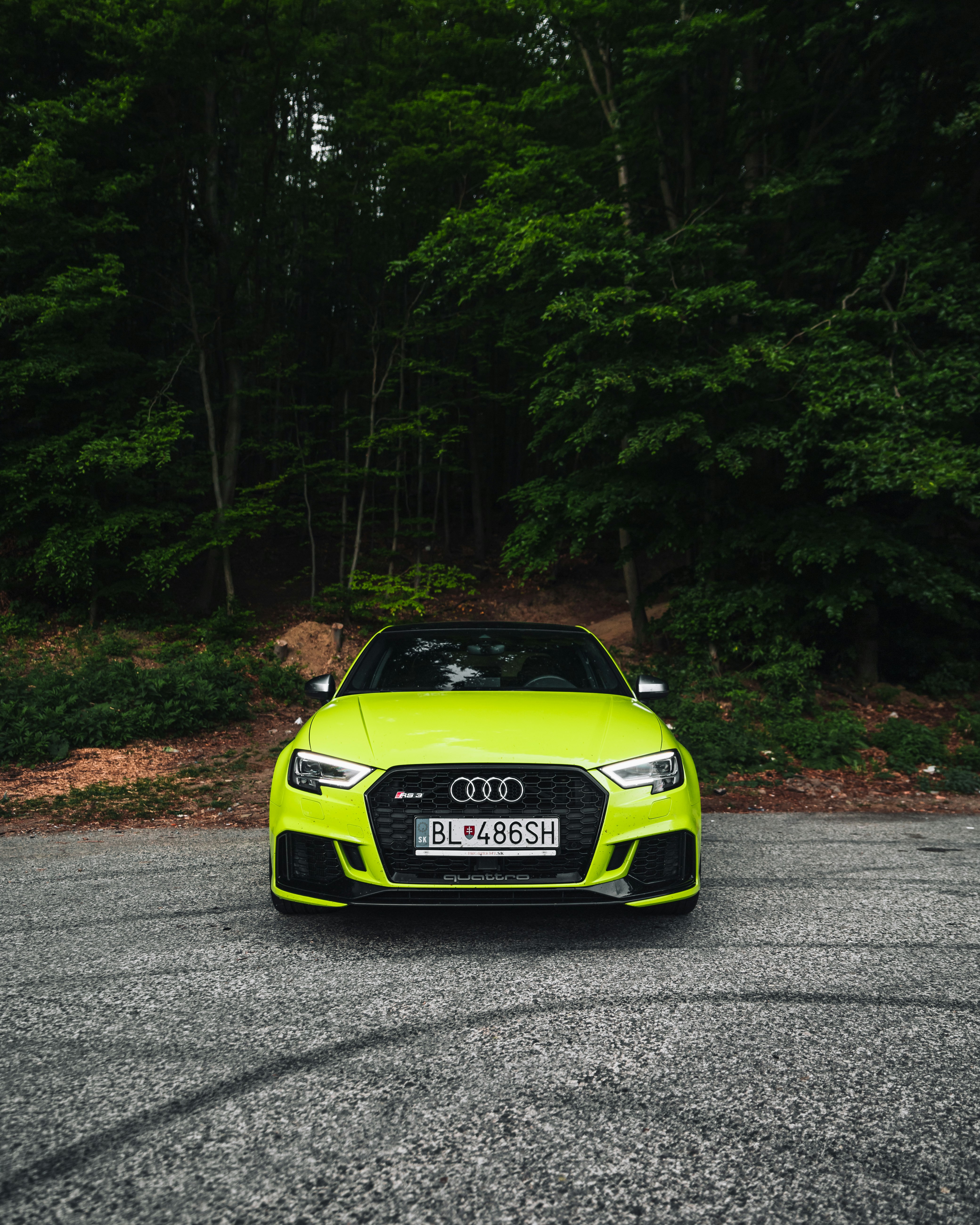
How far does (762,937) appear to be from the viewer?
3.87m

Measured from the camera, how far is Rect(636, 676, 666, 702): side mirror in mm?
4816

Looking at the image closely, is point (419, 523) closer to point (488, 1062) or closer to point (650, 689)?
point (650, 689)

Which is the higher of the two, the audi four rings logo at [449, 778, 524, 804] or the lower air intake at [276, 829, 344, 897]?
the audi four rings logo at [449, 778, 524, 804]

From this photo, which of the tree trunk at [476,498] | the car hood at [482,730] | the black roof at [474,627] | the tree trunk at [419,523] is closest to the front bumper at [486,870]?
the car hood at [482,730]

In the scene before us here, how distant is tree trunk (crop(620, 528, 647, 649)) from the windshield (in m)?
9.45

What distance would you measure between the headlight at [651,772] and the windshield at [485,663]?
3.19 ft

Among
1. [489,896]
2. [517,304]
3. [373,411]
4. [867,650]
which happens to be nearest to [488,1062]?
[489,896]

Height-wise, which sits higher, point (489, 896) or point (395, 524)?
point (395, 524)

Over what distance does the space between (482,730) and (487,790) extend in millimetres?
329

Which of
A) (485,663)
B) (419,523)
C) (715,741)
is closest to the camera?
(485,663)

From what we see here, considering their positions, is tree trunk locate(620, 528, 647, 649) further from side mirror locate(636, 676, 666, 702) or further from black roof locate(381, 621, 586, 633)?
side mirror locate(636, 676, 666, 702)

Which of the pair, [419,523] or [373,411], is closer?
[373,411]

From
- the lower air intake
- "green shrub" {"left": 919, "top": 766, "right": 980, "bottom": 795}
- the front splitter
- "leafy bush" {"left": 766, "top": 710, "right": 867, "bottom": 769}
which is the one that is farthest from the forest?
the lower air intake

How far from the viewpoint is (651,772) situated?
3729 millimetres
